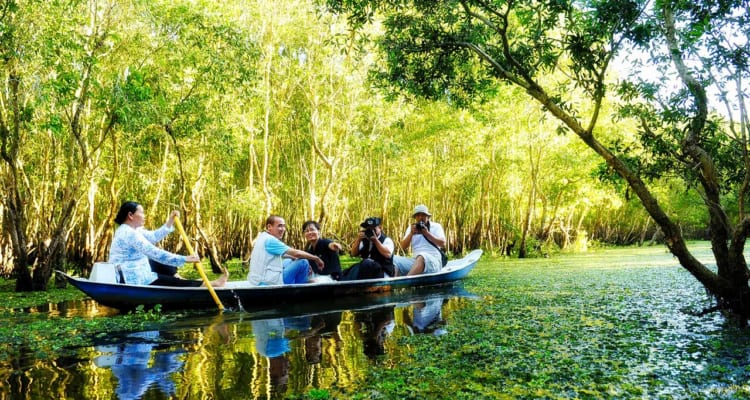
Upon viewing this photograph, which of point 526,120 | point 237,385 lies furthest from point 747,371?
point 526,120

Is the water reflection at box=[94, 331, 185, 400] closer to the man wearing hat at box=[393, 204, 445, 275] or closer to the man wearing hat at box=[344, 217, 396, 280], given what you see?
the man wearing hat at box=[344, 217, 396, 280]

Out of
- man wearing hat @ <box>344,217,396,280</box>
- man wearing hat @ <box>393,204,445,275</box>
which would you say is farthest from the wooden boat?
man wearing hat @ <box>393,204,445,275</box>

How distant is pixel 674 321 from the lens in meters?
5.06

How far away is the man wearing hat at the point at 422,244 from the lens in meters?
8.30

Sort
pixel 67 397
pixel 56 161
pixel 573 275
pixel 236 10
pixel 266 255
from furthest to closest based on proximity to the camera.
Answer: pixel 236 10, pixel 56 161, pixel 573 275, pixel 266 255, pixel 67 397

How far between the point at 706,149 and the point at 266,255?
15.6 feet

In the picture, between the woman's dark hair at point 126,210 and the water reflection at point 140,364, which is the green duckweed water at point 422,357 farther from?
the woman's dark hair at point 126,210

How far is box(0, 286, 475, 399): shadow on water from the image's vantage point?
3.26 metres

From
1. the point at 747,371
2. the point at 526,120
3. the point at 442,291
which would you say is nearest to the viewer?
the point at 747,371

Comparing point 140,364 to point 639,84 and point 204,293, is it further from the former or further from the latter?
point 639,84

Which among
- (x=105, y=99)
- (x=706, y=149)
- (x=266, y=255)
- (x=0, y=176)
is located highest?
(x=105, y=99)

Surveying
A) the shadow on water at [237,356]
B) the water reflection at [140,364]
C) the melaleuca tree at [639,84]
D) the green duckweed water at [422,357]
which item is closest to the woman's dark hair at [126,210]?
the green duckweed water at [422,357]

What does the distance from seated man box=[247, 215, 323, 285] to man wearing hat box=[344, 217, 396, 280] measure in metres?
0.87

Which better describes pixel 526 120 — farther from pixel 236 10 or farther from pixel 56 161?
pixel 56 161
